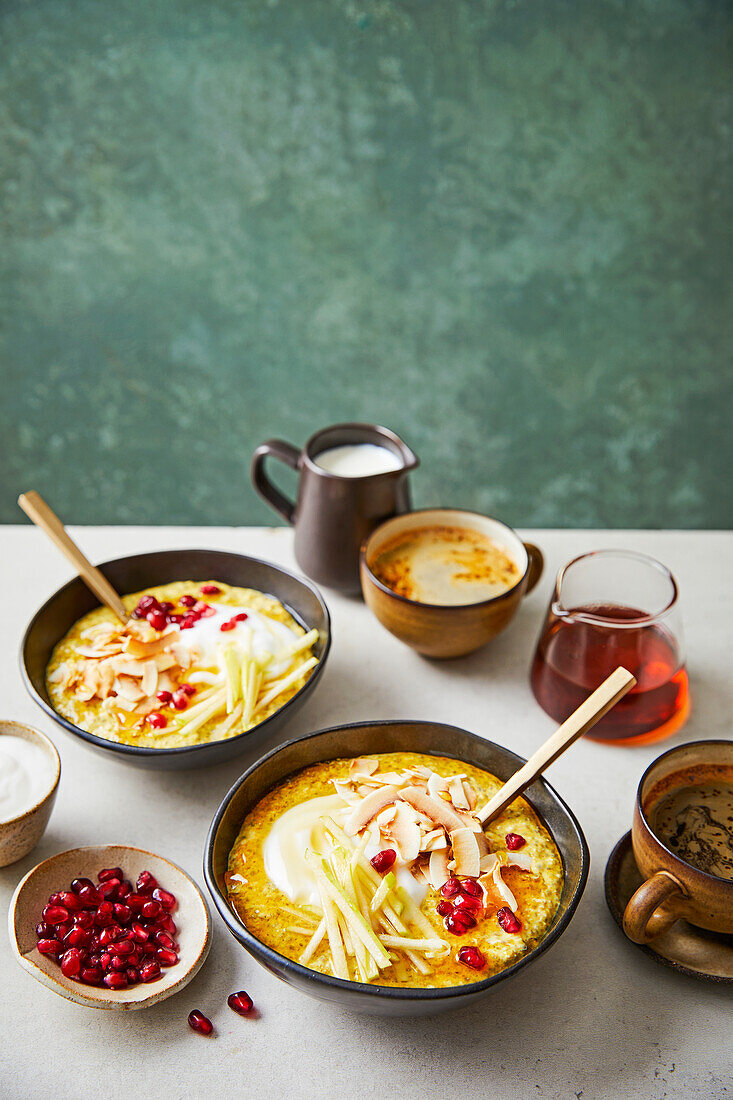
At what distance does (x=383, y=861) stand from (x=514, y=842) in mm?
220

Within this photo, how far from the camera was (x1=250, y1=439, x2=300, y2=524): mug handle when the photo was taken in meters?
2.18

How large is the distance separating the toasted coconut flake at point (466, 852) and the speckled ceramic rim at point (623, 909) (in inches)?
9.8

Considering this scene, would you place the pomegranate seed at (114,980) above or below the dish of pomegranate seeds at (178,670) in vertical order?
below

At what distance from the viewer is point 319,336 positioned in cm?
396

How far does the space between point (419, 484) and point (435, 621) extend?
8.18ft

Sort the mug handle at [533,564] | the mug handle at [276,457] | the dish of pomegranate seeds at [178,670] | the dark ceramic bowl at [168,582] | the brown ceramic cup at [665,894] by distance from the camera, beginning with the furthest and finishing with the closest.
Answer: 1. the mug handle at [276,457]
2. the mug handle at [533,564]
3. the dish of pomegranate seeds at [178,670]
4. the dark ceramic bowl at [168,582]
5. the brown ceramic cup at [665,894]

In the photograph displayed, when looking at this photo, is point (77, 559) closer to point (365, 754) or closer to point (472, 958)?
point (365, 754)

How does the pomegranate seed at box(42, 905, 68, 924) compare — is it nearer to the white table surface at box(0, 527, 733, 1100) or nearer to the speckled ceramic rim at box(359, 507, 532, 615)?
the white table surface at box(0, 527, 733, 1100)

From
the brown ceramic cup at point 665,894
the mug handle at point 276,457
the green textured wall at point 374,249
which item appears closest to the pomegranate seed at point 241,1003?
the brown ceramic cup at point 665,894

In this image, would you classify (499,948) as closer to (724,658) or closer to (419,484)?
(724,658)

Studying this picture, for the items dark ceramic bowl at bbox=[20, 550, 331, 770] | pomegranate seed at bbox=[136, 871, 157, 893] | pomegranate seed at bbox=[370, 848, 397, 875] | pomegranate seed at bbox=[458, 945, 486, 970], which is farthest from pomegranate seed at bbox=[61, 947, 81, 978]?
pomegranate seed at bbox=[458, 945, 486, 970]

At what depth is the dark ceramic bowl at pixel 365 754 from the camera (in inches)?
45.3

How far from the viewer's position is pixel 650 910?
1.29 meters

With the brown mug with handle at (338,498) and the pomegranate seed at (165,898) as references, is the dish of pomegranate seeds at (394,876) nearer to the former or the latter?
the pomegranate seed at (165,898)
